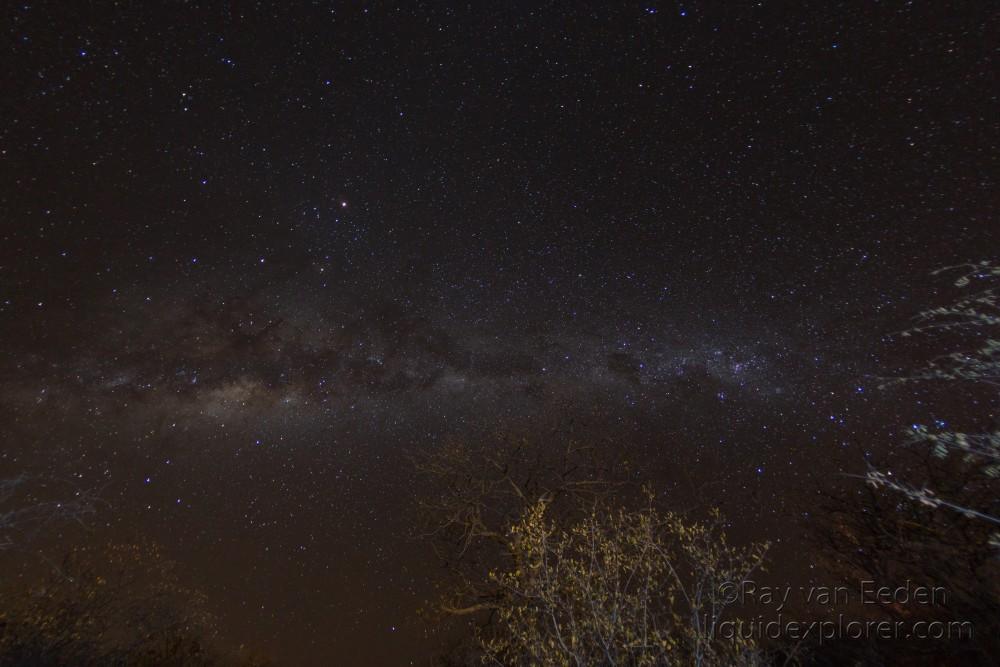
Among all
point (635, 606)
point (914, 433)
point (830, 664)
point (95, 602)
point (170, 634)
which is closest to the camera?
point (914, 433)

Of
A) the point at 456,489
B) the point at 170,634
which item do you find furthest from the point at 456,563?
the point at 170,634

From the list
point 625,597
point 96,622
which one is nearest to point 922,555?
point 625,597

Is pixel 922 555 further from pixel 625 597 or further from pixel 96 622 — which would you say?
pixel 96 622

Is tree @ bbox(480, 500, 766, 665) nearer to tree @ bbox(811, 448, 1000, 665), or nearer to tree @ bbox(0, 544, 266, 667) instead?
tree @ bbox(811, 448, 1000, 665)

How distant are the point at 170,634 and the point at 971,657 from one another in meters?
41.8

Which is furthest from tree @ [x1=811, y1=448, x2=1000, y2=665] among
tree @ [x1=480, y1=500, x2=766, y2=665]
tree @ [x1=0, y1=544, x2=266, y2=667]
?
tree @ [x1=0, y1=544, x2=266, y2=667]

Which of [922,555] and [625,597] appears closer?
[625,597]

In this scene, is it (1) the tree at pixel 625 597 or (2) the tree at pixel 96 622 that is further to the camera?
(2) the tree at pixel 96 622

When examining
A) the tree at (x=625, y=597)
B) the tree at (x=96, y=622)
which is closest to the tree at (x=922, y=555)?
the tree at (x=625, y=597)

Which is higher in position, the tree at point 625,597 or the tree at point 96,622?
the tree at point 625,597

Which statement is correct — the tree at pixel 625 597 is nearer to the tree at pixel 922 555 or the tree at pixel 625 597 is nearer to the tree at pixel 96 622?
the tree at pixel 922 555

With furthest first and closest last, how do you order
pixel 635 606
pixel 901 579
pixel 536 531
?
pixel 901 579 < pixel 536 531 < pixel 635 606

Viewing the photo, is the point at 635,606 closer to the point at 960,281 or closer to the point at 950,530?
the point at 960,281

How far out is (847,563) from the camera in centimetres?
2150
